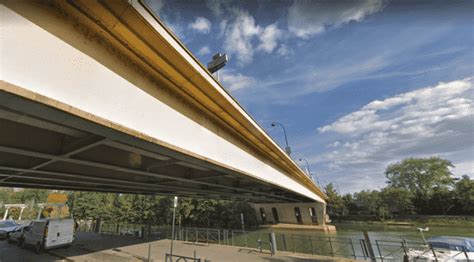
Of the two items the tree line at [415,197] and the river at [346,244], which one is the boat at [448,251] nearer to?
the river at [346,244]

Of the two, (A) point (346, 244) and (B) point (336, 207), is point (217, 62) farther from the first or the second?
(B) point (336, 207)

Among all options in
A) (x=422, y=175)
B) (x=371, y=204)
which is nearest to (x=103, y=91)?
(x=371, y=204)

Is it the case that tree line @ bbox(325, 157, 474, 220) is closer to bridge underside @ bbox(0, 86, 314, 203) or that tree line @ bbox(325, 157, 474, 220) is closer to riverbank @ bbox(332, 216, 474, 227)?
riverbank @ bbox(332, 216, 474, 227)

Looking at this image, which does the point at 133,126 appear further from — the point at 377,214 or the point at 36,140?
the point at 377,214

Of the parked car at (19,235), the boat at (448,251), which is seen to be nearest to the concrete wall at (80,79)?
the boat at (448,251)

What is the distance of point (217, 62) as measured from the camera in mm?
7852

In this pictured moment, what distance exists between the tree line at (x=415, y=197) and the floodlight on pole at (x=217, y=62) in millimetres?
53971

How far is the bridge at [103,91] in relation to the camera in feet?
10.5

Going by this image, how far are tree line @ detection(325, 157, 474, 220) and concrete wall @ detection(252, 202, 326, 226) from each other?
18.4 meters

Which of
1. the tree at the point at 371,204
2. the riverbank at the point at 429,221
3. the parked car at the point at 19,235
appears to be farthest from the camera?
the tree at the point at 371,204

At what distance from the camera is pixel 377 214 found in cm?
4812

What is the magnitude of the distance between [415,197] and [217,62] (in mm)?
60178

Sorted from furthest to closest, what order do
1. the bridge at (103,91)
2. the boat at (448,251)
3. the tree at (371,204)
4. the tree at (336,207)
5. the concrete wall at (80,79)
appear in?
the tree at (336,207) < the tree at (371,204) < the boat at (448,251) < the bridge at (103,91) < the concrete wall at (80,79)

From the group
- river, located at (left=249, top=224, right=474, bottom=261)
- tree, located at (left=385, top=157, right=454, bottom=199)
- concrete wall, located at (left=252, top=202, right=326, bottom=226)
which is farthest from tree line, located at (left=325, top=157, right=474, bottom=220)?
concrete wall, located at (left=252, top=202, right=326, bottom=226)
